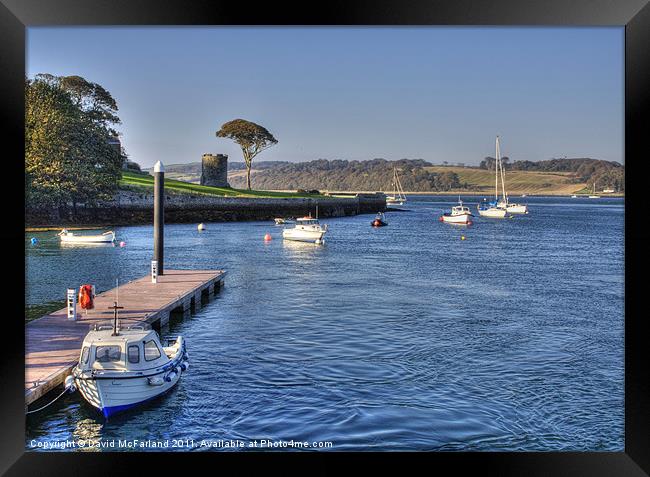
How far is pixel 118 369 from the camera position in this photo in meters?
10.8

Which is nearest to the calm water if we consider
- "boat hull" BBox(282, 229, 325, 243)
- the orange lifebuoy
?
the orange lifebuoy

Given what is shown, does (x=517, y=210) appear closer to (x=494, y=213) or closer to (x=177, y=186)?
(x=494, y=213)

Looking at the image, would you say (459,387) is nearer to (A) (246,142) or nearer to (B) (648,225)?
(B) (648,225)

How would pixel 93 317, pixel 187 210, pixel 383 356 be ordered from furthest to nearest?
pixel 187 210 → pixel 383 356 → pixel 93 317

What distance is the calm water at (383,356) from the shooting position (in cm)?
1111

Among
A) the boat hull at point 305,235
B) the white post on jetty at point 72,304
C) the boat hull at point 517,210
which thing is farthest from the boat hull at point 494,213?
the white post on jetty at point 72,304

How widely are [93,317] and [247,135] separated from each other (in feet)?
238

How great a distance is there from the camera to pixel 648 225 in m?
7.45

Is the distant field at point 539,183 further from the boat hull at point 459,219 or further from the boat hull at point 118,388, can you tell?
the boat hull at point 118,388

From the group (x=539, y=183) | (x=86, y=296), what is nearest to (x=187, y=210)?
(x=86, y=296)

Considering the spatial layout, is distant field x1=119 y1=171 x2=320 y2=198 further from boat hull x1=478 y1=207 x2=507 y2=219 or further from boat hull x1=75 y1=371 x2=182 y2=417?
boat hull x1=75 y1=371 x2=182 y2=417

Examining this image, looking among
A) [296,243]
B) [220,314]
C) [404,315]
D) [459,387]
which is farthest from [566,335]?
[296,243]

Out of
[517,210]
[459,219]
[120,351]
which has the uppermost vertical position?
[517,210]

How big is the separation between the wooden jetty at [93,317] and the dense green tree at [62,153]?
29.3 m
